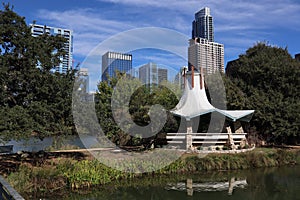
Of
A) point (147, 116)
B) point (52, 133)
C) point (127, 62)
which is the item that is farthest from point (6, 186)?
point (127, 62)

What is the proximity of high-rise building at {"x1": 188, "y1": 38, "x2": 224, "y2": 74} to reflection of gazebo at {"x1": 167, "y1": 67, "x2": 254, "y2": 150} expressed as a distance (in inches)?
53.9

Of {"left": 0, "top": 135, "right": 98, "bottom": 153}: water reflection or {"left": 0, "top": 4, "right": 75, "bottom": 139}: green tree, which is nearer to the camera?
{"left": 0, "top": 4, "right": 75, "bottom": 139}: green tree

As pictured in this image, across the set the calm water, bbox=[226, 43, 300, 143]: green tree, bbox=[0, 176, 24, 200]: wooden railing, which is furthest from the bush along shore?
bbox=[0, 176, 24, 200]: wooden railing

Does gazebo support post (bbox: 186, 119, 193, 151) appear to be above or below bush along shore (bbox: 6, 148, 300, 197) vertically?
above

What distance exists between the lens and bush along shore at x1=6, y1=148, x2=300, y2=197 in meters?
11.5

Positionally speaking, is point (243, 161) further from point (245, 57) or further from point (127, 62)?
point (245, 57)

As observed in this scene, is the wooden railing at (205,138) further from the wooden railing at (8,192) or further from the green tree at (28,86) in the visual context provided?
the wooden railing at (8,192)

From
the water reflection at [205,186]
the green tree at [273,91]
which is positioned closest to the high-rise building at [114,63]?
the water reflection at [205,186]

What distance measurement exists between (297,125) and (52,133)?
691 inches

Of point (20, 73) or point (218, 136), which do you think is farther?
point (218, 136)

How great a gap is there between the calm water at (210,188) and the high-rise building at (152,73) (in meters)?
8.55

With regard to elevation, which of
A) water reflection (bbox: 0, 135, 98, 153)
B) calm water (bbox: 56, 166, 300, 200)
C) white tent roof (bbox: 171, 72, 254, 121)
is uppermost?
white tent roof (bbox: 171, 72, 254, 121)

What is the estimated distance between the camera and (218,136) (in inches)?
778

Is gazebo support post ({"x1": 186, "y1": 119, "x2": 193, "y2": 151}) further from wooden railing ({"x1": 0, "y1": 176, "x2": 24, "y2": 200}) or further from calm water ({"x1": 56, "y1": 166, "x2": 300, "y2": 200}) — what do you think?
wooden railing ({"x1": 0, "y1": 176, "x2": 24, "y2": 200})
